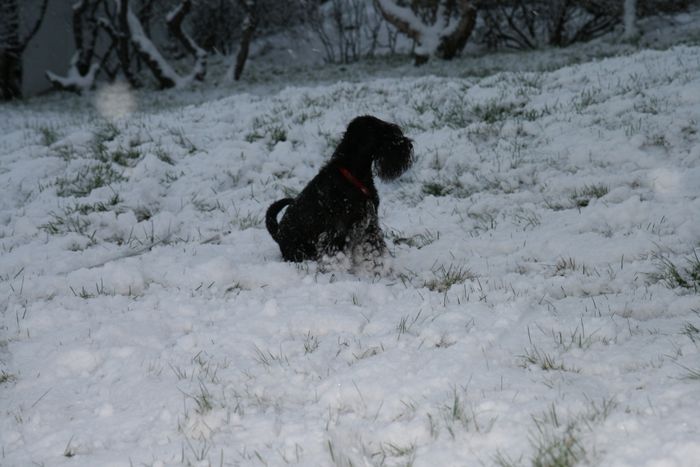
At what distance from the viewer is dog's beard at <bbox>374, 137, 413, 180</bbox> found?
4043mm

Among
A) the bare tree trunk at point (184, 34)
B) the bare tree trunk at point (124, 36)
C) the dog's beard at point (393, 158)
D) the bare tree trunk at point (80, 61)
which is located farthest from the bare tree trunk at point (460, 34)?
the dog's beard at point (393, 158)

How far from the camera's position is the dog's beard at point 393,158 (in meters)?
4.04

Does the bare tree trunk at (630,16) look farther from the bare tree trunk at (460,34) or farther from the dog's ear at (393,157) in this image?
the dog's ear at (393,157)

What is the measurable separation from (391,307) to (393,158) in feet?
4.18

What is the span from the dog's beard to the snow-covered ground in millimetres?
684

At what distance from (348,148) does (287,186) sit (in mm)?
2518

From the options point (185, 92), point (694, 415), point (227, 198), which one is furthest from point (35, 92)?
point (694, 415)

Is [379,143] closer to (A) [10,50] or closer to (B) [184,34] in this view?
(B) [184,34]

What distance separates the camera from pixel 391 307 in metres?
3.29

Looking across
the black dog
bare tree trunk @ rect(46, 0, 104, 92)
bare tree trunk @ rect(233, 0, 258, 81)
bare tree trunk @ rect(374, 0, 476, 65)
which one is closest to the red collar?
the black dog

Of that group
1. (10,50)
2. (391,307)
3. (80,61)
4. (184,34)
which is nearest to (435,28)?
(184,34)

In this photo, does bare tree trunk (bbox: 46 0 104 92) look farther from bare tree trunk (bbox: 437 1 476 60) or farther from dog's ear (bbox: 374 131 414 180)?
dog's ear (bbox: 374 131 414 180)

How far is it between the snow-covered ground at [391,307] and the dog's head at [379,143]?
29.6 inches

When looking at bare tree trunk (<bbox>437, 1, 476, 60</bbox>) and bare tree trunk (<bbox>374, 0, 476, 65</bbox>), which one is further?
bare tree trunk (<bbox>374, 0, 476, 65</bbox>)
